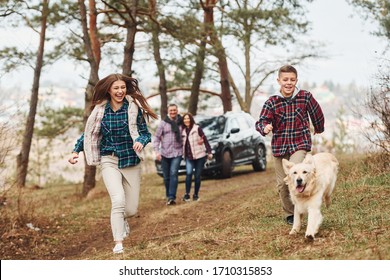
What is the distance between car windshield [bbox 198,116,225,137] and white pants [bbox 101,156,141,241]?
9933 mm

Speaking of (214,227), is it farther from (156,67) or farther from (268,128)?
(156,67)

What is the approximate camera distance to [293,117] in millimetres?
Result: 6594

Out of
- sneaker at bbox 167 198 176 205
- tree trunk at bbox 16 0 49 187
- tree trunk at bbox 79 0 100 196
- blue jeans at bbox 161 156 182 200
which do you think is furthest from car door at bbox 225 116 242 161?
tree trunk at bbox 16 0 49 187

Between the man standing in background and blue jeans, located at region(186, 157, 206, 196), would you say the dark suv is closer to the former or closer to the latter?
blue jeans, located at region(186, 157, 206, 196)

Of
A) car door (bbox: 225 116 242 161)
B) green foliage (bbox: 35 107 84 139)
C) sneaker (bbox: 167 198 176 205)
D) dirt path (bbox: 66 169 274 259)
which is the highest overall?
green foliage (bbox: 35 107 84 139)

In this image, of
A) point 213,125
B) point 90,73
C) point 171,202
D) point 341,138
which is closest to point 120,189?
point 171,202

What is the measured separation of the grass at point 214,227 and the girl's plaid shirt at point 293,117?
3.18ft

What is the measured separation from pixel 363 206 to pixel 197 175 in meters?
5.15

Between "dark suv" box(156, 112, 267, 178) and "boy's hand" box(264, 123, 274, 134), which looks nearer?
"boy's hand" box(264, 123, 274, 134)

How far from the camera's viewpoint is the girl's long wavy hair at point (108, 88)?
256 inches

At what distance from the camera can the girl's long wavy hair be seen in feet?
21.3
